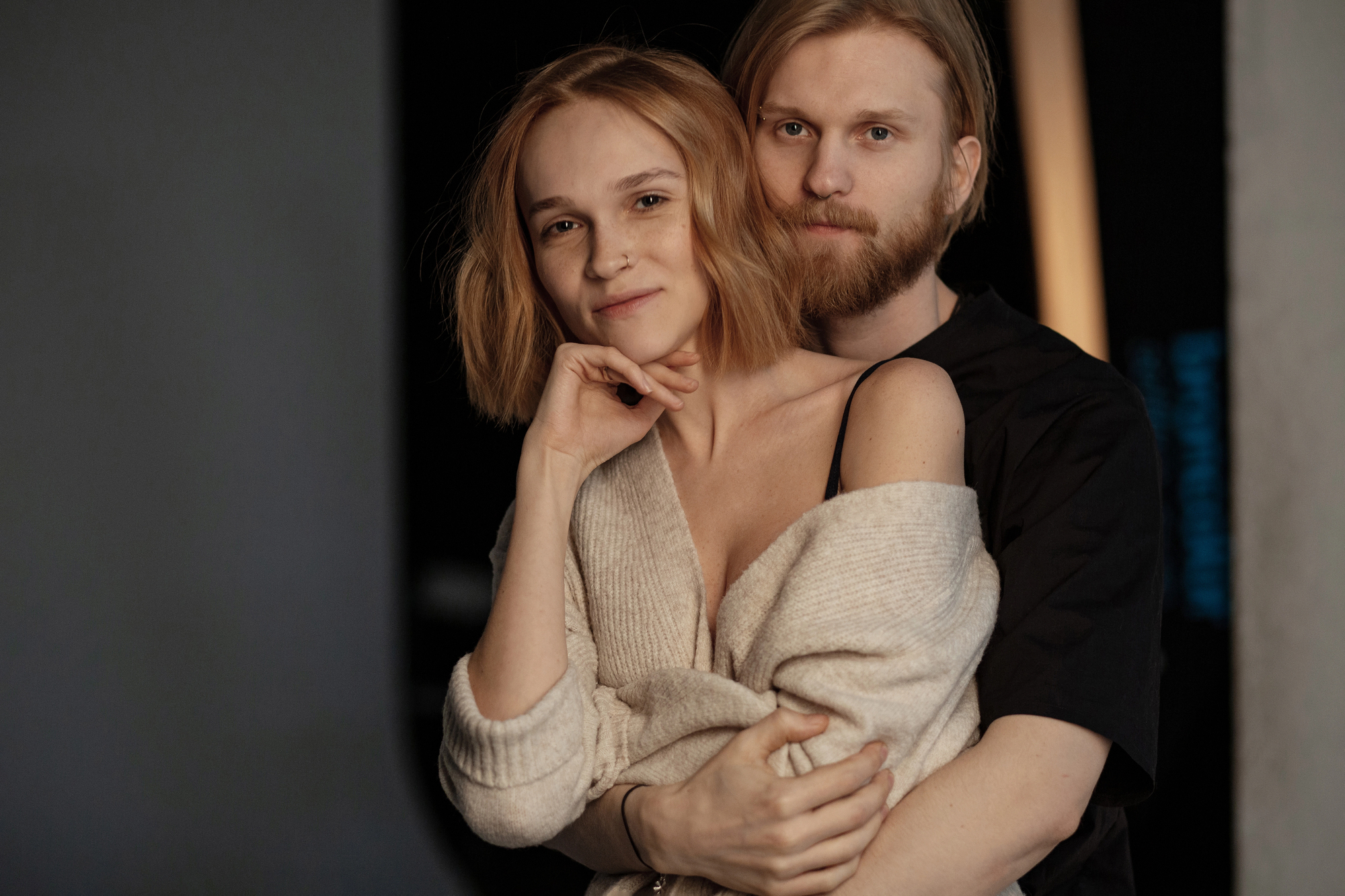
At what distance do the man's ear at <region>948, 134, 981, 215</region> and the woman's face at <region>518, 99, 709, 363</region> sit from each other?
0.64 m

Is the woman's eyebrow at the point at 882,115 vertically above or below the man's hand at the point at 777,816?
above

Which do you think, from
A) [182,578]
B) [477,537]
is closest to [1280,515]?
[477,537]

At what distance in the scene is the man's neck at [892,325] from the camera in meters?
1.69

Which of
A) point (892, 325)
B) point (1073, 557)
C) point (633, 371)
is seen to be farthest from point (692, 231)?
point (1073, 557)

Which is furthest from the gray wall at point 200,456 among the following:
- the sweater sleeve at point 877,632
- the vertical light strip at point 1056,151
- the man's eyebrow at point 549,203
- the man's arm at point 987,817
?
the man's arm at point 987,817

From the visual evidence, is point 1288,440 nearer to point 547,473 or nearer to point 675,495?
point 675,495

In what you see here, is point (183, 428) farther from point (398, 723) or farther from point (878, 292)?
point (878, 292)

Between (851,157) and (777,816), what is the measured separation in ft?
3.07

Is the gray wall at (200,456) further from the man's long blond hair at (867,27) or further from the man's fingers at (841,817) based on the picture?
the man's fingers at (841,817)

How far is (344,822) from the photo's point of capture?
2.61 metres

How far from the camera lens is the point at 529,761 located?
118 centimetres

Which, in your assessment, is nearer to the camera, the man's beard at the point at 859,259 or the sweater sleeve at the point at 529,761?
the sweater sleeve at the point at 529,761

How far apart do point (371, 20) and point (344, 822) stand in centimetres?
188

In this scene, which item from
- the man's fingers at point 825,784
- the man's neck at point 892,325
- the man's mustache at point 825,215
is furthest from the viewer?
the man's neck at point 892,325
